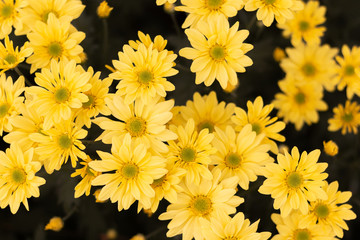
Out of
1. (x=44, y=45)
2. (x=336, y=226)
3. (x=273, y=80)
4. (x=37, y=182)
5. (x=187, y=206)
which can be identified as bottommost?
(x=37, y=182)

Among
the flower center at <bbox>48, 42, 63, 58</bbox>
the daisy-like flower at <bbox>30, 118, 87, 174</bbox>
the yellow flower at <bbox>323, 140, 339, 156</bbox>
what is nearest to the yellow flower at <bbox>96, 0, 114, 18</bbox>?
the flower center at <bbox>48, 42, 63, 58</bbox>

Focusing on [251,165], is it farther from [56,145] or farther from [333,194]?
[56,145]

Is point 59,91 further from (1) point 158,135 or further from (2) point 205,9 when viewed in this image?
(2) point 205,9

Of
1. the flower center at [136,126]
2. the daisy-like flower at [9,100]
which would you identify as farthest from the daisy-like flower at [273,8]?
the daisy-like flower at [9,100]

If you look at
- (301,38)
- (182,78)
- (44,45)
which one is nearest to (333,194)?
(182,78)

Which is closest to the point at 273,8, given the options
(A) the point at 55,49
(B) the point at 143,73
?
(B) the point at 143,73

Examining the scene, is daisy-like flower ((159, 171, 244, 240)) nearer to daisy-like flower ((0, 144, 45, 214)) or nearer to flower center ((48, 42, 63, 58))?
daisy-like flower ((0, 144, 45, 214))

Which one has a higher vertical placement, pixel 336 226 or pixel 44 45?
pixel 44 45

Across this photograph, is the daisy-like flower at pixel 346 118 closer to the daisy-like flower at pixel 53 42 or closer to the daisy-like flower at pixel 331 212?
the daisy-like flower at pixel 331 212
